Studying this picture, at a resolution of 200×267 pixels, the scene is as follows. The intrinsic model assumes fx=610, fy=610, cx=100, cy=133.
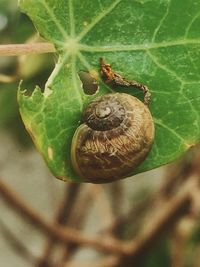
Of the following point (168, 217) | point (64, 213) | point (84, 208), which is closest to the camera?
point (168, 217)

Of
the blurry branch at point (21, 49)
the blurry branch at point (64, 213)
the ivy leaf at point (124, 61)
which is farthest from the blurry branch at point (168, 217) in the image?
the blurry branch at point (21, 49)

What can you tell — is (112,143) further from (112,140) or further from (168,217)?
(168,217)

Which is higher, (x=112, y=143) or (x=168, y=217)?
(x=168, y=217)

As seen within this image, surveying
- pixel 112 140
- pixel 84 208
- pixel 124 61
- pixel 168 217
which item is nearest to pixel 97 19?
pixel 124 61

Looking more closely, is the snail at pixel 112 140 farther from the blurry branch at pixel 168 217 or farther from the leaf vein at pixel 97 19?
the blurry branch at pixel 168 217

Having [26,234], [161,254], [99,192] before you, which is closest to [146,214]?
[161,254]

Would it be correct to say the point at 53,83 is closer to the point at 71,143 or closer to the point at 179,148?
the point at 71,143
